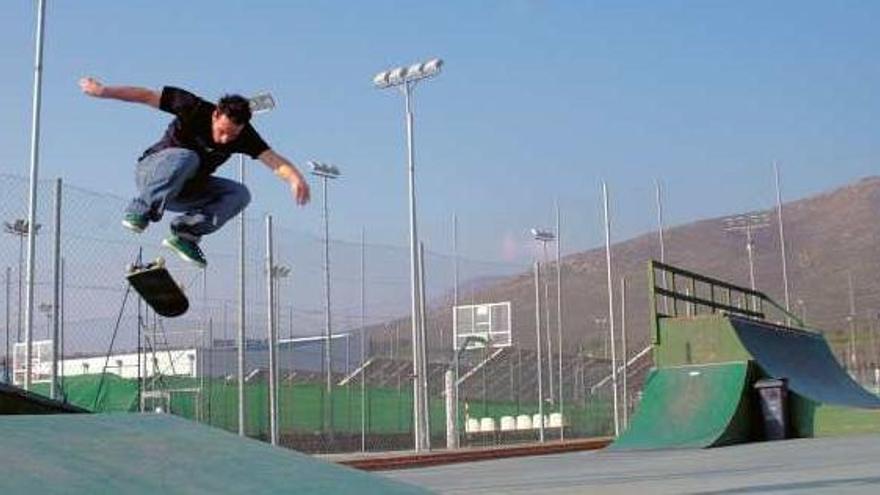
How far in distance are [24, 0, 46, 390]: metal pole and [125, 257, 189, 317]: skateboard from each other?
5810 millimetres

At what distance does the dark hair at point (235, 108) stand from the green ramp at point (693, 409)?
9.20 m

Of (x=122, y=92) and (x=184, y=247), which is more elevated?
(x=122, y=92)

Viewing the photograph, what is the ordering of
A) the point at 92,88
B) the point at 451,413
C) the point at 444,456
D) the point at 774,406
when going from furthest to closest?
1. the point at 451,413
2. the point at 444,456
3. the point at 774,406
4. the point at 92,88

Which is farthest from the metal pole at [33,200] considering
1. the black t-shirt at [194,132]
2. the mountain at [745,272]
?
the mountain at [745,272]

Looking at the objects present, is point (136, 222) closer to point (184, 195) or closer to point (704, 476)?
point (184, 195)

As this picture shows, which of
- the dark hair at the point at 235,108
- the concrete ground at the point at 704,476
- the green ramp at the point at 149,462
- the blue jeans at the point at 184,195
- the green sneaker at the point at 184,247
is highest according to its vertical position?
the dark hair at the point at 235,108

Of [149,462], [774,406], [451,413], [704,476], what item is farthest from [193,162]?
[451,413]

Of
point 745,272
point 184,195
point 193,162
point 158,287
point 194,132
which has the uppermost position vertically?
point 745,272

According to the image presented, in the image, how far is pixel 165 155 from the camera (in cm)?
457

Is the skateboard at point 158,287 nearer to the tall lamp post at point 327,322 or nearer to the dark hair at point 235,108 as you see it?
the dark hair at point 235,108

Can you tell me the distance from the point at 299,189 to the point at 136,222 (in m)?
0.76

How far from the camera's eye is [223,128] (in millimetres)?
4551

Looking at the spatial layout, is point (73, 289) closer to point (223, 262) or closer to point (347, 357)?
point (223, 262)

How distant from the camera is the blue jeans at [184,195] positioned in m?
4.57
